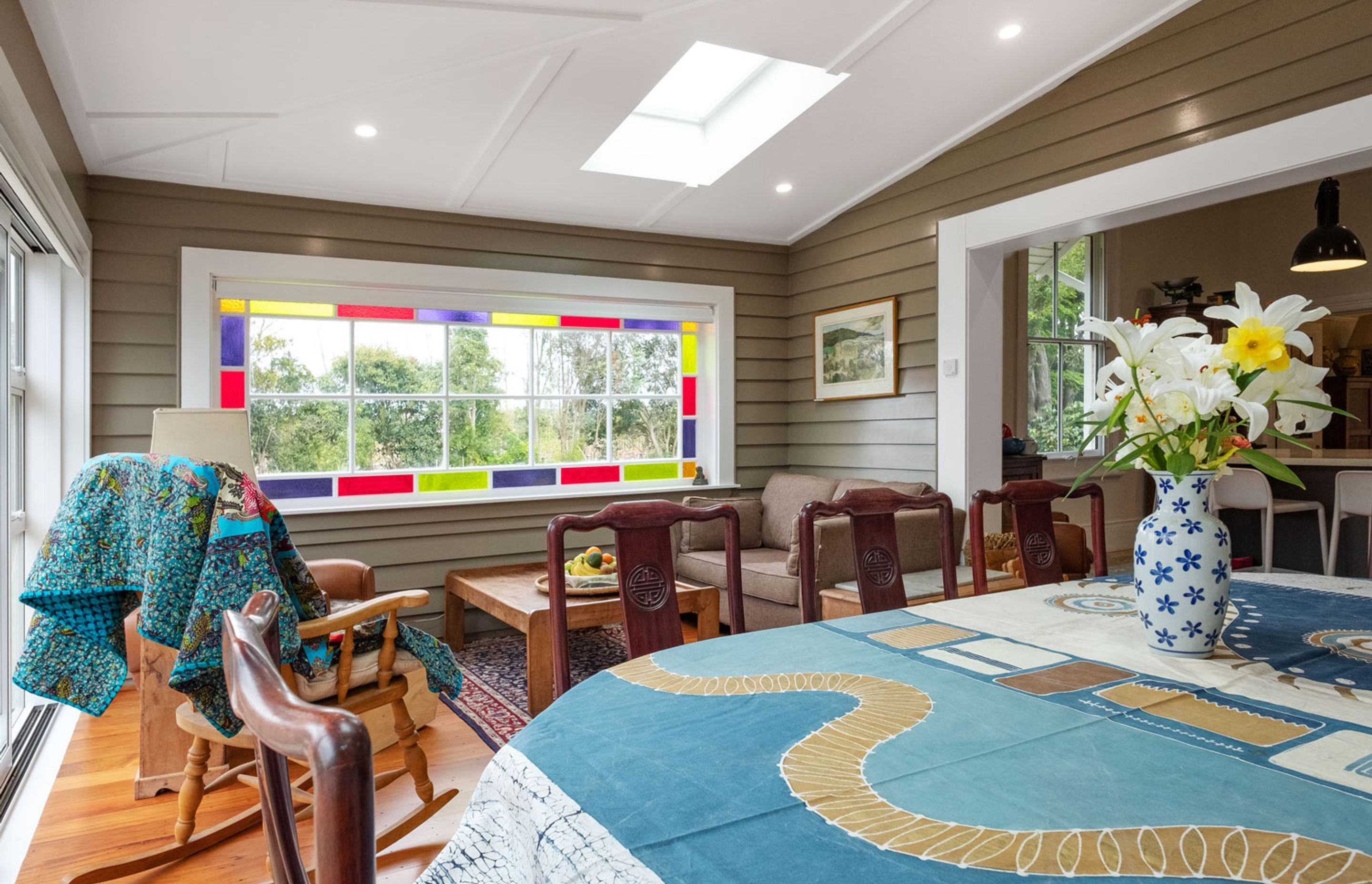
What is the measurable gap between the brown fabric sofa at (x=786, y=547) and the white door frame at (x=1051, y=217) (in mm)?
338

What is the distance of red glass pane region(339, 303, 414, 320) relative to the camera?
4.37m

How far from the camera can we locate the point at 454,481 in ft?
15.4

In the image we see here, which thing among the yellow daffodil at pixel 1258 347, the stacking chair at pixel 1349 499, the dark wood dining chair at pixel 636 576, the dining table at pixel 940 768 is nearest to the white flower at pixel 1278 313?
the yellow daffodil at pixel 1258 347

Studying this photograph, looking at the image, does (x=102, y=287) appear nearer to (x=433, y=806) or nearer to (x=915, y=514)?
(x=433, y=806)

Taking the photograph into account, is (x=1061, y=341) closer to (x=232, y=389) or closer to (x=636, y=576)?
(x=232, y=389)

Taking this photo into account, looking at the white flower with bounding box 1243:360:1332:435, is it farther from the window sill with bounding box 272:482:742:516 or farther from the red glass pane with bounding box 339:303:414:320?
the red glass pane with bounding box 339:303:414:320

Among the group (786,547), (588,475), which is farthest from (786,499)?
(588,475)

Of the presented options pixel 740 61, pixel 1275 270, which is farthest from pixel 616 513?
pixel 1275 270

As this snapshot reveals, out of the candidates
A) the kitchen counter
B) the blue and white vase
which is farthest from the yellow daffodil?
the kitchen counter

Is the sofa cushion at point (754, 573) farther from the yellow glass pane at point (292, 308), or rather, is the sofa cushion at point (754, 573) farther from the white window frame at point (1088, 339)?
the white window frame at point (1088, 339)

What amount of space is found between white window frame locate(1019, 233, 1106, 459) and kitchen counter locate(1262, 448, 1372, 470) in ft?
4.82

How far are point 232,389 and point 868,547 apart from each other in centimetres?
355

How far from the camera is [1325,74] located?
2.83 meters

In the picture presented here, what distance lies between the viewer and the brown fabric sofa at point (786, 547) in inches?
153
